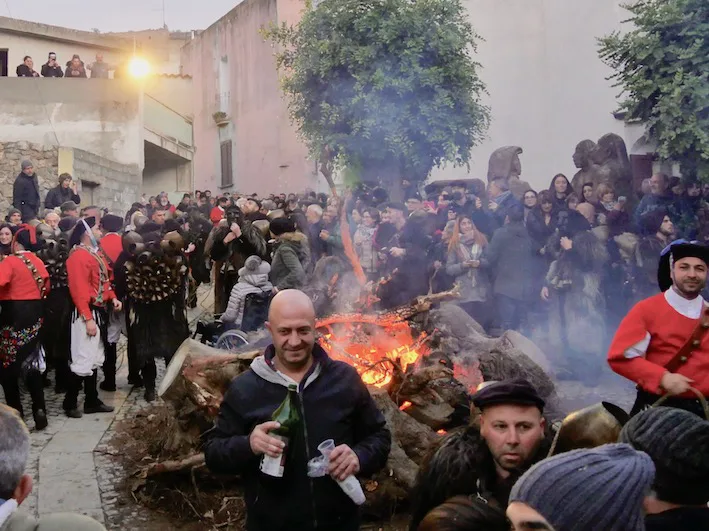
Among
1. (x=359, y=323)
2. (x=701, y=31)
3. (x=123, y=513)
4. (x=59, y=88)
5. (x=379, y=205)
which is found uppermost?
(x=59, y=88)

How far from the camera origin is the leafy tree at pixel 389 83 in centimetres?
1683

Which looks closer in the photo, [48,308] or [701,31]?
[48,308]

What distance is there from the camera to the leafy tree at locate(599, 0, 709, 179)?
10391mm

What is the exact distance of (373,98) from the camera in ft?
56.3

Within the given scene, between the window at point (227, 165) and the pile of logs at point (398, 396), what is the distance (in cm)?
2634

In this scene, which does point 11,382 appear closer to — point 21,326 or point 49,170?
point 21,326

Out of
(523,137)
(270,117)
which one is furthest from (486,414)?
(270,117)

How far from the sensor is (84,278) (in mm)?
8031

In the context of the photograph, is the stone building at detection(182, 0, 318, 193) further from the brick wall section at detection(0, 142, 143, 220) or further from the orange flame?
the orange flame

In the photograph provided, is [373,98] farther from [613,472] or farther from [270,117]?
[613,472]

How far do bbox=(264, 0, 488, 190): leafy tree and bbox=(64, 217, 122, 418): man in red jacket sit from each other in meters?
9.88

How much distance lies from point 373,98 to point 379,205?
5.11 meters

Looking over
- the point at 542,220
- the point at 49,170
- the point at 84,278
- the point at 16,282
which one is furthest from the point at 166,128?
the point at 16,282

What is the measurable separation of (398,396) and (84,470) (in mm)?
2825
